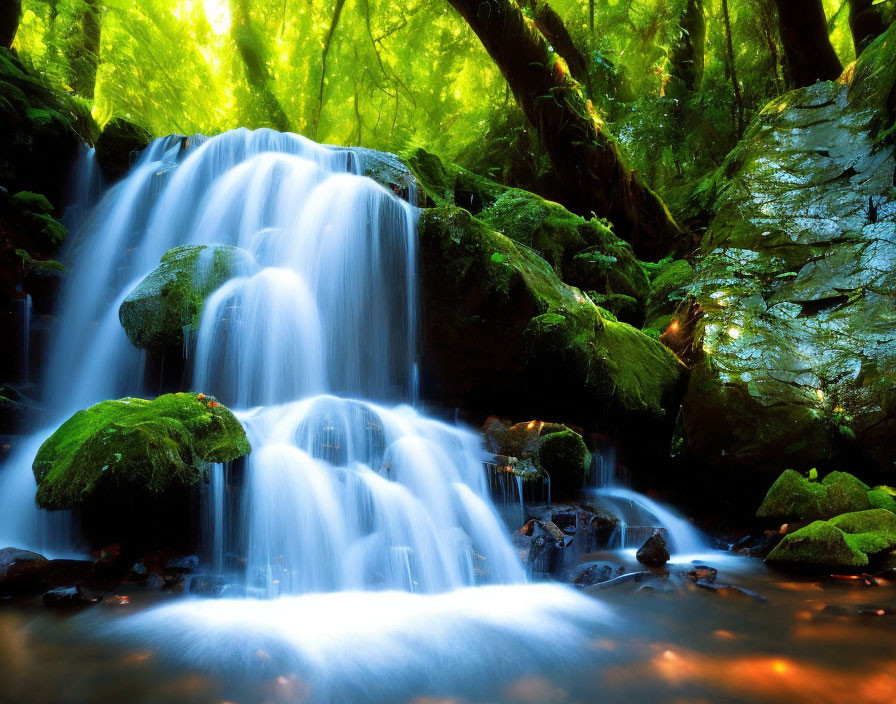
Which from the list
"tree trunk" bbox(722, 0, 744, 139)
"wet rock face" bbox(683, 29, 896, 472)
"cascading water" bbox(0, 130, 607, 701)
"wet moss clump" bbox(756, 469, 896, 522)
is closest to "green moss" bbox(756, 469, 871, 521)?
"wet moss clump" bbox(756, 469, 896, 522)

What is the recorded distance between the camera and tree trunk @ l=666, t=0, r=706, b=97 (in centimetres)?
1145

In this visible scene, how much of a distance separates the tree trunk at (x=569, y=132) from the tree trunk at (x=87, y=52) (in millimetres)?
8041

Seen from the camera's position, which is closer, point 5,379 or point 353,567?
point 353,567

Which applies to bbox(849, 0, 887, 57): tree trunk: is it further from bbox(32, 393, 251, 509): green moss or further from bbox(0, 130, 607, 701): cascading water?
bbox(32, 393, 251, 509): green moss

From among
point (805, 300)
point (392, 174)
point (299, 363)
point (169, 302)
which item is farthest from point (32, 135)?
point (805, 300)

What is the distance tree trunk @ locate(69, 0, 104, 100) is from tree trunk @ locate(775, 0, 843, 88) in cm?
1275

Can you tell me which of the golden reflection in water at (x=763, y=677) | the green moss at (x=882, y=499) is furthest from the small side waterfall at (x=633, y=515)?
the golden reflection in water at (x=763, y=677)

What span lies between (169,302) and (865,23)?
1069 cm

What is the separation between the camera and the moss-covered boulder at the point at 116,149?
8.73 meters

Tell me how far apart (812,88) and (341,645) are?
9.93 m

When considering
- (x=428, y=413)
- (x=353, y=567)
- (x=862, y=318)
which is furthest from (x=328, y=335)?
(x=862, y=318)

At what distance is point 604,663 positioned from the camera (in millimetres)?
2691

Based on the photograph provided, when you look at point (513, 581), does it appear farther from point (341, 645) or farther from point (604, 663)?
point (341, 645)

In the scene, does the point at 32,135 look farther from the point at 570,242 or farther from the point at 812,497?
the point at 812,497
